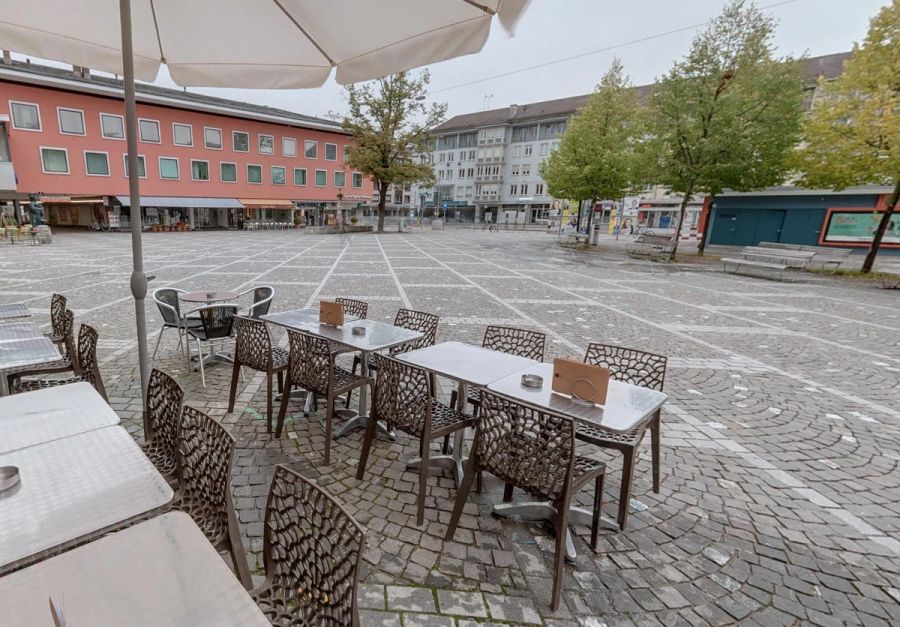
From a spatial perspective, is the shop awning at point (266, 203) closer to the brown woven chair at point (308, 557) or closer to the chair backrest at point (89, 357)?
the chair backrest at point (89, 357)

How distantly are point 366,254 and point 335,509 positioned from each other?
17614mm

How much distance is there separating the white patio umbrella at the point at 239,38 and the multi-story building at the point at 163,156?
101 feet

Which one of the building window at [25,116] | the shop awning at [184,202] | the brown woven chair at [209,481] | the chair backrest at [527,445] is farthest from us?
the shop awning at [184,202]

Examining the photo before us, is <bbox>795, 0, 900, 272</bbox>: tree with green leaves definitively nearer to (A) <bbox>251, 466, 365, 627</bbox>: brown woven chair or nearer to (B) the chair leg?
(B) the chair leg

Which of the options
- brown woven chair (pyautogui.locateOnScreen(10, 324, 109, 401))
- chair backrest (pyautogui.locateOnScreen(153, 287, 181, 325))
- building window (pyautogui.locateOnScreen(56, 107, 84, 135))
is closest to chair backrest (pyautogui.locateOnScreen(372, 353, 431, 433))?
brown woven chair (pyautogui.locateOnScreen(10, 324, 109, 401))

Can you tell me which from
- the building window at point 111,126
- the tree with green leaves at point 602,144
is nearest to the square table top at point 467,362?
the tree with green leaves at point 602,144

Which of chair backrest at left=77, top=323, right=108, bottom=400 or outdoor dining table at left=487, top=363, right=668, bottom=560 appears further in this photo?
chair backrest at left=77, top=323, right=108, bottom=400

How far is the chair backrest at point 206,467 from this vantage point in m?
1.86

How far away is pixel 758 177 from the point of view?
18203 millimetres

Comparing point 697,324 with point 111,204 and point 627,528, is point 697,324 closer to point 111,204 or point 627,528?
point 627,528

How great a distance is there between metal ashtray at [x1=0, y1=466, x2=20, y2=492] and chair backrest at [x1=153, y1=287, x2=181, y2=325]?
358cm

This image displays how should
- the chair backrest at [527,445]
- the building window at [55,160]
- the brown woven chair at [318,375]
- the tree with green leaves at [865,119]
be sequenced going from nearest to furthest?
the chair backrest at [527,445]
the brown woven chair at [318,375]
the tree with green leaves at [865,119]
the building window at [55,160]

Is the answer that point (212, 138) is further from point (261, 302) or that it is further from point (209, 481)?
point (209, 481)

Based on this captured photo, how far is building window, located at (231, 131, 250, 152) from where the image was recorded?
3497 cm
